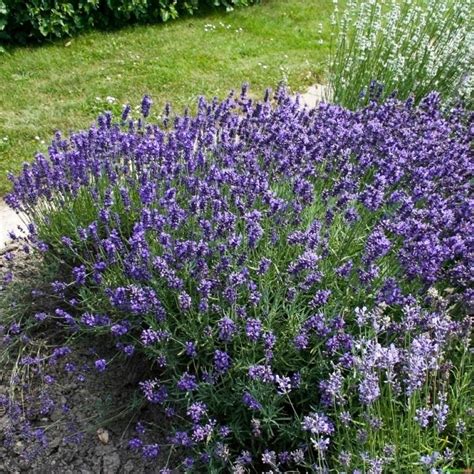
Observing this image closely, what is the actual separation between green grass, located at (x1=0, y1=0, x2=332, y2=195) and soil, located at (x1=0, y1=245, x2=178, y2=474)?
7.23 ft

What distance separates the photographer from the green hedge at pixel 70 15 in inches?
273

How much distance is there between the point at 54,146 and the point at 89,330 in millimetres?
1292

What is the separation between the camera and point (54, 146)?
3697 millimetres

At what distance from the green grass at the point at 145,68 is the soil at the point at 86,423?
220 centimetres

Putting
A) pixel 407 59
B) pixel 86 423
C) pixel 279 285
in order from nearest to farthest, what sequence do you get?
pixel 279 285
pixel 86 423
pixel 407 59

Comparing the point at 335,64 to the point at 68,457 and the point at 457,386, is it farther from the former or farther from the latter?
the point at 68,457

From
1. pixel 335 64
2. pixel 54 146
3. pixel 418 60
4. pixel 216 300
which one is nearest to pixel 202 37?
pixel 335 64

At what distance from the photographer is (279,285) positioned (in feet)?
9.35

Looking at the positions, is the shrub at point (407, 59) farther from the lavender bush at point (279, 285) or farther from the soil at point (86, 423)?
the soil at point (86, 423)

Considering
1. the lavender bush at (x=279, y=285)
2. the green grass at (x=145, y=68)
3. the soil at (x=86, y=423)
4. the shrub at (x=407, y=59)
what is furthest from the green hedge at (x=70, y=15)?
the soil at (x=86, y=423)

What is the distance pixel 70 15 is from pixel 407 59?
13.0 ft

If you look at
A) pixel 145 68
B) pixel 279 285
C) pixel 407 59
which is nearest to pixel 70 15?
pixel 145 68

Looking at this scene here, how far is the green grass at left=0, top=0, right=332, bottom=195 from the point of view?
19.2 ft

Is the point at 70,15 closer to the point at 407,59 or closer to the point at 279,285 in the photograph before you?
the point at 407,59
